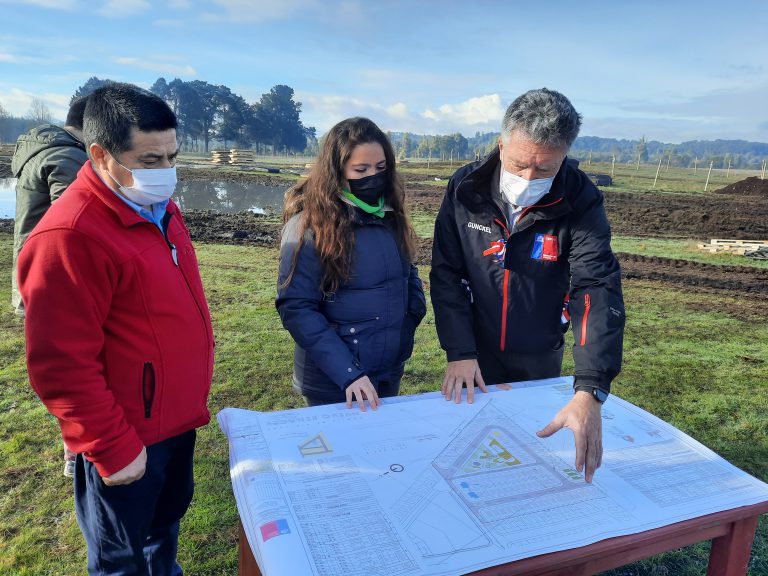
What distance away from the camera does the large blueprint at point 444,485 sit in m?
1.26

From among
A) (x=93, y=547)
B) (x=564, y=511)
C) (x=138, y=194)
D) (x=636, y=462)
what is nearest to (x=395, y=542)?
(x=564, y=511)

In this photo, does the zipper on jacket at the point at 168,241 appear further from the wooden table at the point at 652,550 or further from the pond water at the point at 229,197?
the pond water at the point at 229,197

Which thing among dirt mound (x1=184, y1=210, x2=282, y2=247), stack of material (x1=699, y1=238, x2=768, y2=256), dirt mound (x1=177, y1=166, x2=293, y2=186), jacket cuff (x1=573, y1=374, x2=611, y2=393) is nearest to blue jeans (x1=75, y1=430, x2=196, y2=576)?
jacket cuff (x1=573, y1=374, x2=611, y2=393)

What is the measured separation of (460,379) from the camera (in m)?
2.09

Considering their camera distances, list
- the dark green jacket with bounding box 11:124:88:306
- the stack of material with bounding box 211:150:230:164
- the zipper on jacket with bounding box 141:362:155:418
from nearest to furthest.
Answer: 1. the zipper on jacket with bounding box 141:362:155:418
2. the dark green jacket with bounding box 11:124:88:306
3. the stack of material with bounding box 211:150:230:164

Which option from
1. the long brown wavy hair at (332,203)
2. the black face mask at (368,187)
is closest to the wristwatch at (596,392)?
the long brown wavy hair at (332,203)

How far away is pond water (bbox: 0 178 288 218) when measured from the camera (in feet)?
51.5

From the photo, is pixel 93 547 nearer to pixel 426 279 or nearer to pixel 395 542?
pixel 395 542

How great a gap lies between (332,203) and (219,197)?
18.2 m

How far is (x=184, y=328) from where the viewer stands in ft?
5.57

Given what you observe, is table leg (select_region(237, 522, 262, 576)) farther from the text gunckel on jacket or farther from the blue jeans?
the text gunckel on jacket

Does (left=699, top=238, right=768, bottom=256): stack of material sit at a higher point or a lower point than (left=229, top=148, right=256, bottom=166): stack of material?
lower

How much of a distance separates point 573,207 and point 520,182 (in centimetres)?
23

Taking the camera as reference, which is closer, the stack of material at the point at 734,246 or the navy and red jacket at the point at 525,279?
the navy and red jacket at the point at 525,279
